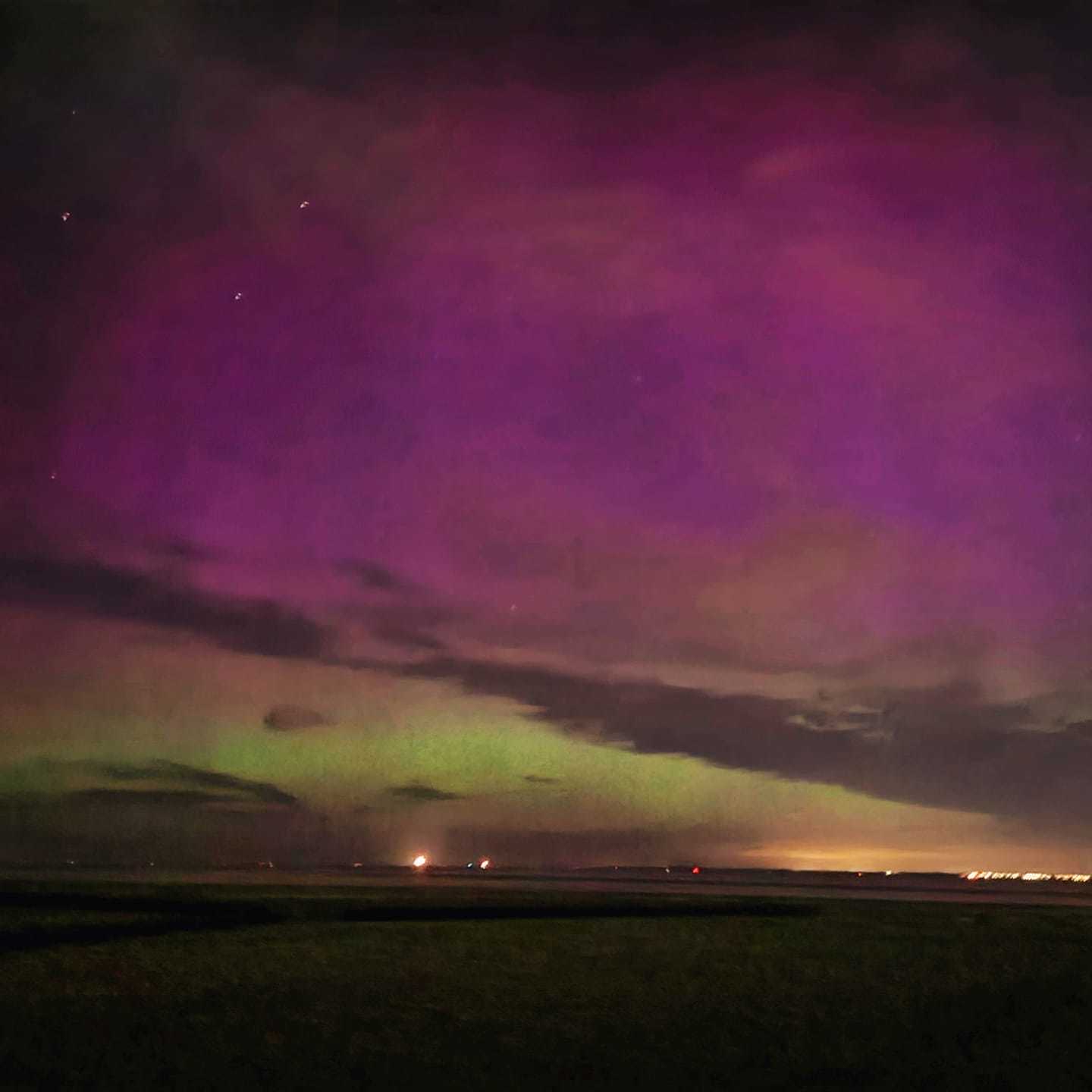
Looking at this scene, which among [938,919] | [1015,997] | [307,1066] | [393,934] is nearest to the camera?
[307,1066]

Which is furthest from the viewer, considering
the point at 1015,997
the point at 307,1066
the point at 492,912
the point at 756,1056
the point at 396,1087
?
the point at 492,912

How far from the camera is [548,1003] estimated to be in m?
21.0

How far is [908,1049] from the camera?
1855 centimetres

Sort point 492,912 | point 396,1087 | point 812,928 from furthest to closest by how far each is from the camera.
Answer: point 492,912 < point 812,928 < point 396,1087

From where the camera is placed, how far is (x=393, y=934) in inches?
1189

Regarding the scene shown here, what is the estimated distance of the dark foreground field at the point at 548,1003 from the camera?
16.6 metres

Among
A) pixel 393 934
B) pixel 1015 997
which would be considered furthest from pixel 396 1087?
pixel 393 934

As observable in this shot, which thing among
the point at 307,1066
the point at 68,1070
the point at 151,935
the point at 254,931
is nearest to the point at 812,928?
the point at 254,931

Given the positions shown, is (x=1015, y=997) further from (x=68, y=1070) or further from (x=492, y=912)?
(x=492, y=912)

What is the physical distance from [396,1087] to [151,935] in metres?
17.2

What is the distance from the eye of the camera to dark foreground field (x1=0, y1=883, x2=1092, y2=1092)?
1662 centimetres

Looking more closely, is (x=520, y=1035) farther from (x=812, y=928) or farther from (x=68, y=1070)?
(x=812, y=928)

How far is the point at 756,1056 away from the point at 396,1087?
Answer: 5262mm

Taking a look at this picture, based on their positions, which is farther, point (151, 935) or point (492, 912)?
point (492, 912)
